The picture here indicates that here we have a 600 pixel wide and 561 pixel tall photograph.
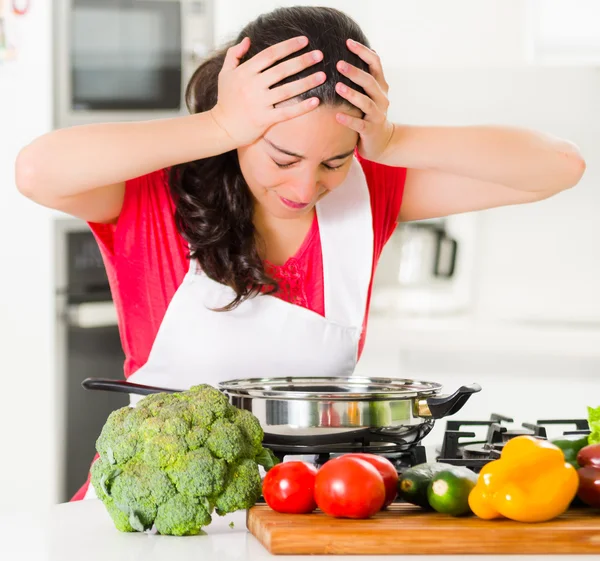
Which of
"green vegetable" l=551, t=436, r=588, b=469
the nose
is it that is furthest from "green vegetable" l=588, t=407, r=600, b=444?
the nose

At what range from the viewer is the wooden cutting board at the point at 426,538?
33.7 inches

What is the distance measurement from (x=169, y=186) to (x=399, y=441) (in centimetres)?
63

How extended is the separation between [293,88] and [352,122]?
98 millimetres

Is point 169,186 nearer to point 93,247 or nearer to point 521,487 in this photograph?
point 521,487

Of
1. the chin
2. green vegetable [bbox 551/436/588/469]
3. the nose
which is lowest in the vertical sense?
green vegetable [bbox 551/436/588/469]

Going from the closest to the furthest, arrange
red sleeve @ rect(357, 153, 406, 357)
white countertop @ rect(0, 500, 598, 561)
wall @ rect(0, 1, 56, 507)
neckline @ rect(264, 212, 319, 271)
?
1. white countertop @ rect(0, 500, 598, 561)
2. neckline @ rect(264, 212, 319, 271)
3. red sleeve @ rect(357, 153, 406, 357)
4. wall @ rect(0, 1, 56, 507)

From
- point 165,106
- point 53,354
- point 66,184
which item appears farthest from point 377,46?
point 66,184

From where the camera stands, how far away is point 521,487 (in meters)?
0.89

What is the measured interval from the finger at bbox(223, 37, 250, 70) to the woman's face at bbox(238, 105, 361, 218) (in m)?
0.12

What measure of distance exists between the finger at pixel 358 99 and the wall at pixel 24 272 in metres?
1.71

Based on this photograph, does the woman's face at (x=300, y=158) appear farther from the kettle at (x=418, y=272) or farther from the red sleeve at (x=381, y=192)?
the kettle at (x=418, y=272)

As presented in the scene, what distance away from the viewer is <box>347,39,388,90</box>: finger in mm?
1249

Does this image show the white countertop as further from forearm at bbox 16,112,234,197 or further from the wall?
the wall

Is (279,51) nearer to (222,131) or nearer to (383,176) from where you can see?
(222,131)
